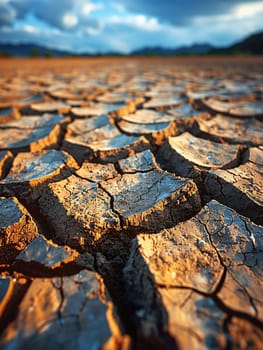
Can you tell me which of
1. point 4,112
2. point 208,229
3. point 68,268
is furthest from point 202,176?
point 4,112

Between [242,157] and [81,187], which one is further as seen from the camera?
[242,157]

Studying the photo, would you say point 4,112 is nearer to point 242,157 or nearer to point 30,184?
point 30,184

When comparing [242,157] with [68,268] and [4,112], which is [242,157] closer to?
[68,268]

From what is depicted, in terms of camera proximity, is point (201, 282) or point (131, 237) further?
point (131, 237)

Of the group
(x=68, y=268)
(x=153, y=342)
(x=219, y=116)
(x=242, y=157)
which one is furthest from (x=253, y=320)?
(x=219, y=116)

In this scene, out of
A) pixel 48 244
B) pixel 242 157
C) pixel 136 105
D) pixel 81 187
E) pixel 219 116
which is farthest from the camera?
pixel 136 105

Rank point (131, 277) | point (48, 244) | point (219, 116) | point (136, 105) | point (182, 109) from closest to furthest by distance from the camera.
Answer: point (131, 277) < point (48, 244) < point (219, 116) < point (182, 109) < point (136, 105)
